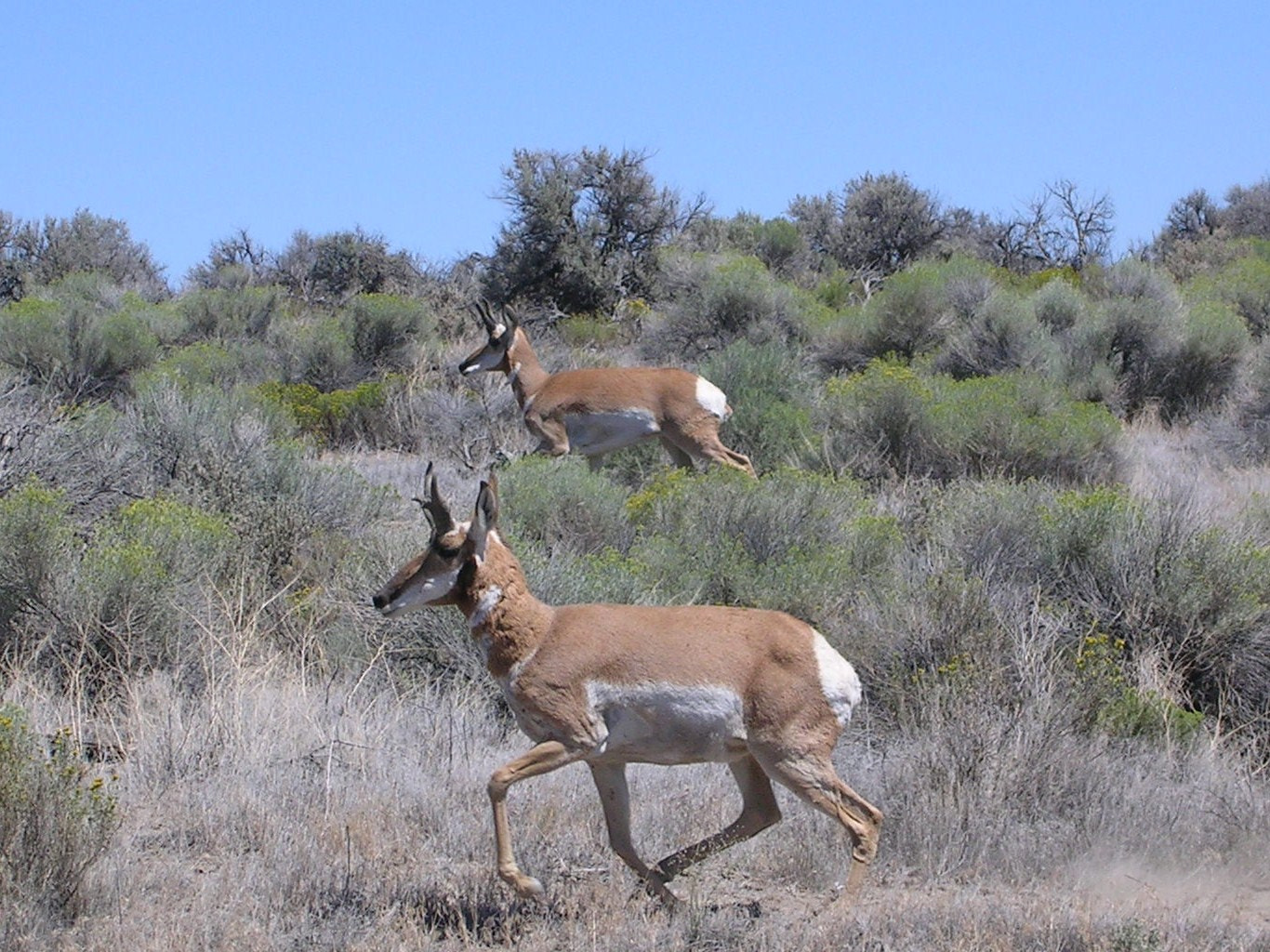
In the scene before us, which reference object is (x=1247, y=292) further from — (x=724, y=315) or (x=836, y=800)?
(x=836, y=800)

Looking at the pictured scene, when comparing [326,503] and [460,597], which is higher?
[460,597]

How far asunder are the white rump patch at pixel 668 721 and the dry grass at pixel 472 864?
1.93 feet

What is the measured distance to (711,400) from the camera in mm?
17000

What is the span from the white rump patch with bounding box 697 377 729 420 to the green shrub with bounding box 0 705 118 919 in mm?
10972

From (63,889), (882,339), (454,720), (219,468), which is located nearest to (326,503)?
(219,468)

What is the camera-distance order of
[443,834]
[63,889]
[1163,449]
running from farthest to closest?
[1163,449], [443,834], [63,889]

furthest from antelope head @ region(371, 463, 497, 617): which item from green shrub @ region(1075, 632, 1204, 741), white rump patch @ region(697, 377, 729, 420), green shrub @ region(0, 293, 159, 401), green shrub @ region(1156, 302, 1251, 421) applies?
green shrub @ region(1156, 302, 1251, 421)

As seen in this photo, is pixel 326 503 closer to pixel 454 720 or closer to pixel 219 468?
pixel 219 468

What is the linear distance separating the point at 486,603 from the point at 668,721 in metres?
0.89

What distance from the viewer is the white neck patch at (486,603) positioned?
666 cm

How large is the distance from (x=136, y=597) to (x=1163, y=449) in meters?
13.4

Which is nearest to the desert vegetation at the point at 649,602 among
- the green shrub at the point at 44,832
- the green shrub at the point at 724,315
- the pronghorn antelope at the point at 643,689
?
the green shrub at the point at 44,832

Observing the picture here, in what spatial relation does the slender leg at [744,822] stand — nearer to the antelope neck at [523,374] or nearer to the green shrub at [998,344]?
the antelope neck at [523,374]

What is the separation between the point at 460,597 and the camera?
22.0 ft
